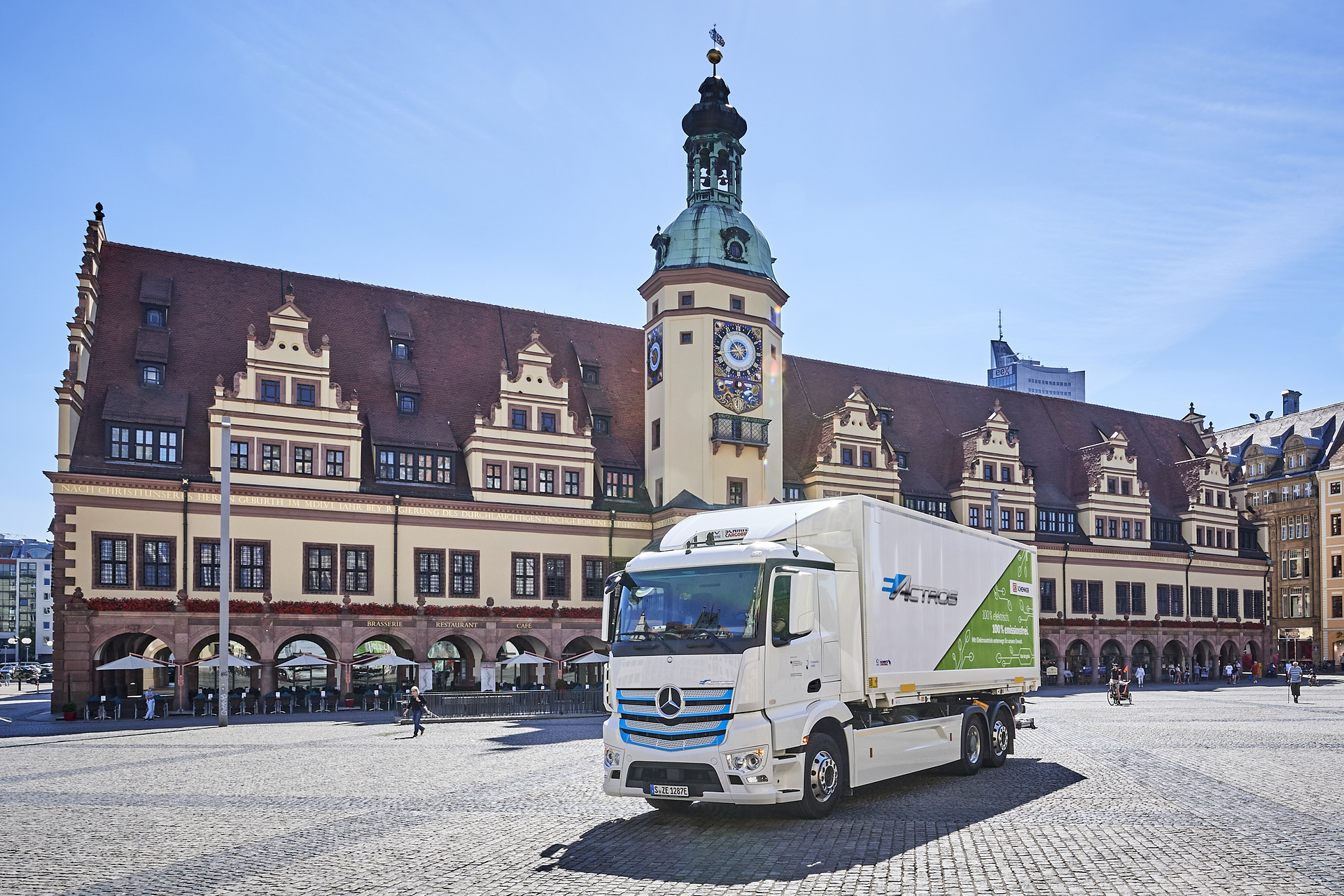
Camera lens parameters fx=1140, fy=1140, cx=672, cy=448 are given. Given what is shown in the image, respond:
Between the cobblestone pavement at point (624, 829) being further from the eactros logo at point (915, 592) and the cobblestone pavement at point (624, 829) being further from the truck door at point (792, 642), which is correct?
the eactros logo at point (915, 592)

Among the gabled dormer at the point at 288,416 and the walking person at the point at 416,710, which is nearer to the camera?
the walking person at the point at 416,710

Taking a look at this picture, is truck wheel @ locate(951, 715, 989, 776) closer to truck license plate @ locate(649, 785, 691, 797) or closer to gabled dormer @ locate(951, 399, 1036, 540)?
truck license plate @ locate(649, 785, 691, 797)

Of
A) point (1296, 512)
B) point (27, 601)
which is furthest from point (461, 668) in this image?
point (27, 601)

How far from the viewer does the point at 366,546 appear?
47031mm

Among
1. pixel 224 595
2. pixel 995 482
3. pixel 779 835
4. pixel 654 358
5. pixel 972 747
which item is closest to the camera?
pixel 779 835

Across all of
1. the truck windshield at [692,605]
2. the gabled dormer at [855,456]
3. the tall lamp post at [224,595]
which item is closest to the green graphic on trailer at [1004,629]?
the truck windshield at [692,605]

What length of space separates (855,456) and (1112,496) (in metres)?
19.5

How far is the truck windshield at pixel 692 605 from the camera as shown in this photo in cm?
1512

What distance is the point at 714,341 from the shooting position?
53000mm

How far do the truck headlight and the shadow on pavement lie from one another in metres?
0.84

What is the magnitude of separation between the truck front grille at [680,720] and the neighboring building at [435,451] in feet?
107

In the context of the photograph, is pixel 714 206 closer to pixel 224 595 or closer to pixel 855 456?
pixel 855 456

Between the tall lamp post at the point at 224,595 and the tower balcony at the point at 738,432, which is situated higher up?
the tower balcony at the point at 738,432

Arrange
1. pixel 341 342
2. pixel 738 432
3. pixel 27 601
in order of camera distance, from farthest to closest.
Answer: pixel 27 601, pixel 738 432, pixel 341 342
